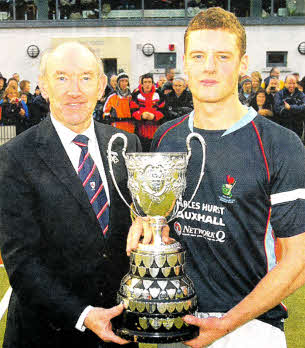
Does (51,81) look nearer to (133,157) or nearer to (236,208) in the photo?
(133,157)

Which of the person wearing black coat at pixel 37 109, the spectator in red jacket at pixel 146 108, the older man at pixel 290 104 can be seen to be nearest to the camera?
the spectator in red jacket at pixel 146 108

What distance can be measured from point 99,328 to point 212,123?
893 millimetres

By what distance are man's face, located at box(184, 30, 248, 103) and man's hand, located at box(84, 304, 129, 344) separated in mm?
864

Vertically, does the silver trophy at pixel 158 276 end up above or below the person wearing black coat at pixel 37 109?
below

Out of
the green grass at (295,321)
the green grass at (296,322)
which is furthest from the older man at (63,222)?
the green grass at (296,322)

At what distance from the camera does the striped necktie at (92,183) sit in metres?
2.33

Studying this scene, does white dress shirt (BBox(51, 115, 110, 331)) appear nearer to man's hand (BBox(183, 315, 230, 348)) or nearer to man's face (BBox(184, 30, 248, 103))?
man's face (BBox(184, 30, 248, 103))

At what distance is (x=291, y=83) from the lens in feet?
32.4

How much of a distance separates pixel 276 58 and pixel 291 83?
36.3 feet

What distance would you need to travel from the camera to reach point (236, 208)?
214cm

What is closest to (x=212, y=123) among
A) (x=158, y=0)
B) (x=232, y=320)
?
(x=232, y=320)

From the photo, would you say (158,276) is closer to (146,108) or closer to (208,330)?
(208,330)

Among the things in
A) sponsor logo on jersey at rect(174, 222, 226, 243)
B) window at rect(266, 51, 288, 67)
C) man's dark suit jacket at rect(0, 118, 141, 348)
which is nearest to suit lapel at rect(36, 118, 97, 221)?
man's dark suit jacket at rect(0, 118, 141, 348)

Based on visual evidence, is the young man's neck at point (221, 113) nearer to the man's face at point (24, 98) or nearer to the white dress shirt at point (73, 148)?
the white dress shirt at point (73, 148)
